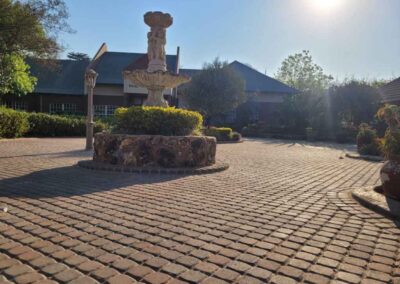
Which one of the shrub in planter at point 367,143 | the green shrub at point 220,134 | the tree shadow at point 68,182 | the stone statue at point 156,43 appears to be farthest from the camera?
the green shrub at point 220,134

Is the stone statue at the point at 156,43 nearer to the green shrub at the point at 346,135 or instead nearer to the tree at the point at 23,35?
the tree at the point at 23,35

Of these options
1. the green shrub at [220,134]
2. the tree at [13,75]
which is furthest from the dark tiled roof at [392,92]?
the tree at [13,75]

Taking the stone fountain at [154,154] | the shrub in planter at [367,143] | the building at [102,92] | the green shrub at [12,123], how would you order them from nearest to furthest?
the stone fountain at [154,154] → the shrub in planter at [367,143] → the green shrub at [12,123] → the building at [102,92]

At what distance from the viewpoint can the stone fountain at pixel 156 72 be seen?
9.90 metres

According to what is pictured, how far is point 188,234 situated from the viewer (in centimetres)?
355

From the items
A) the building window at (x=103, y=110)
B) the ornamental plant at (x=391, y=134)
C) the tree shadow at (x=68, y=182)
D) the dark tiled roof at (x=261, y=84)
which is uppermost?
the dark tiled roof at (x=261, y=84)

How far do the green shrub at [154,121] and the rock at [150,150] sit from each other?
0.69 meters

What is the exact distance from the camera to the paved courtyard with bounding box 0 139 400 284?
2699 millimetres

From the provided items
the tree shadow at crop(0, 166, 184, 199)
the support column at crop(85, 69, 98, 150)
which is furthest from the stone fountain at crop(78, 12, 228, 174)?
the support column at crop(85, 69, 98, 150)

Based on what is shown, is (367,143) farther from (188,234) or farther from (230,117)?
(230,117)

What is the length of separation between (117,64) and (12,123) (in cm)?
1875

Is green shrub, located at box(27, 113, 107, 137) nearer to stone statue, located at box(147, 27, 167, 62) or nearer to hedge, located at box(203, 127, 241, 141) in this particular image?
hedge, located at box(203, 127, 241, 141)

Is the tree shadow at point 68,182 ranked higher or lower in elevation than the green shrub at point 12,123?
lower

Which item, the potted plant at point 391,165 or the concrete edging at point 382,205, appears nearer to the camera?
the concrete edging at point 382,205
